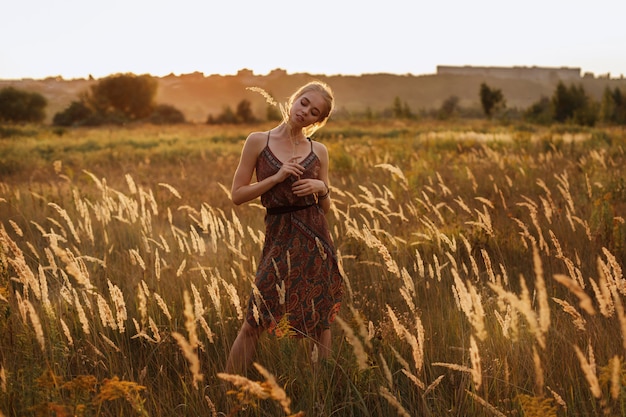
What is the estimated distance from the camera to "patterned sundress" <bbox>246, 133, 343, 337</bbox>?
9.51 feet

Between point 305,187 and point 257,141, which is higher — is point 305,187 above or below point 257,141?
below

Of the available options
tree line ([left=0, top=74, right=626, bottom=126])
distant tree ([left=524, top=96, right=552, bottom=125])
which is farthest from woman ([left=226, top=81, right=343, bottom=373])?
distant tree ([left=524, top=96, right=552, bottom=125])

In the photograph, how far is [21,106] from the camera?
186 ft

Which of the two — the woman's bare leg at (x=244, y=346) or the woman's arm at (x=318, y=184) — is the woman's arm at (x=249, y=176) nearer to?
the woman's arm at (x=318, y=184)

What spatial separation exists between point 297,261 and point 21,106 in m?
61.7

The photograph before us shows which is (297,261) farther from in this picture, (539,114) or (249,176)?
(539,114)

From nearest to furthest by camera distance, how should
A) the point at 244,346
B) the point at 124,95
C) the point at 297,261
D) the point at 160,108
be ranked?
1. the point at 244,346
2. the point at 297,261
3. the point at 160,108
4. the point at 124,95

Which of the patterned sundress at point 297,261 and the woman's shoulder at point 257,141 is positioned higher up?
the woman's shoulder at point 257,141

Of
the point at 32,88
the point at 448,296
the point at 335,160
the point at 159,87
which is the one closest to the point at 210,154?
the point at 335,160

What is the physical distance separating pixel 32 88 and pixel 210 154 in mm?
50345

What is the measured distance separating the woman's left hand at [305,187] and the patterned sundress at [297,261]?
0.32 feet

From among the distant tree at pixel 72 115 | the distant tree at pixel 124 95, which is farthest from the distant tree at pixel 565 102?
the distant tree at pixel 124 95

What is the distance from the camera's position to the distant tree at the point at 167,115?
6089cm

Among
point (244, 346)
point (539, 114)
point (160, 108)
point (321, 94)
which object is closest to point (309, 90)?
point (321, 94)
